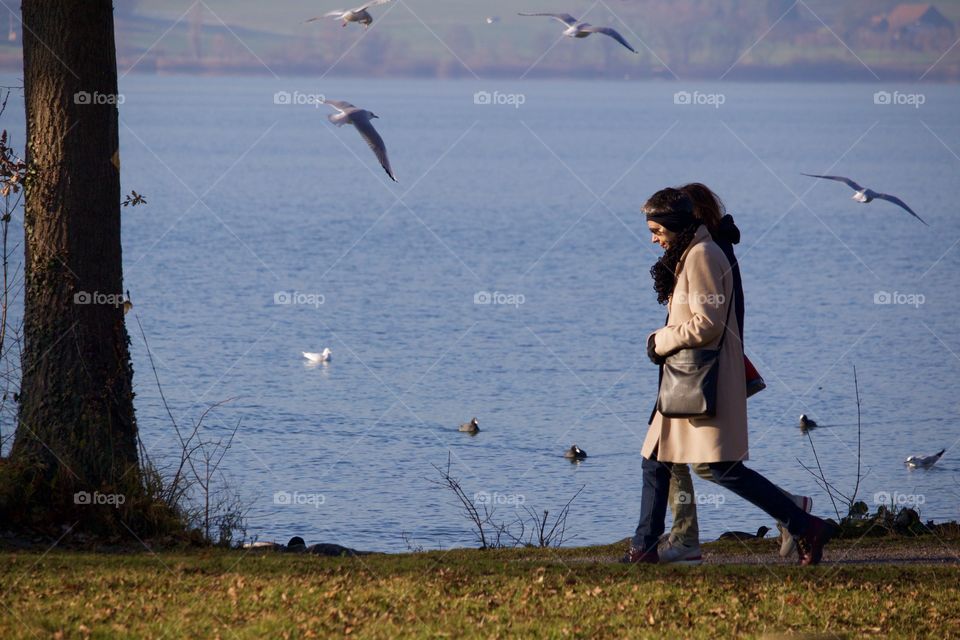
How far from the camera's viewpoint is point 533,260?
1607 inches

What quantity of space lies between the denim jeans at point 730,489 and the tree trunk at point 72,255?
11.2ft

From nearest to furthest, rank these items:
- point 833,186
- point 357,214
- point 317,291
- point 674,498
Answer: point 674,498
point 317,291
point 357,214
point 833,186

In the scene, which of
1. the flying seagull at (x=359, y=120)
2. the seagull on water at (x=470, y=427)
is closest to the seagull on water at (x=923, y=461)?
the seagull on water at (x=470, y=427)

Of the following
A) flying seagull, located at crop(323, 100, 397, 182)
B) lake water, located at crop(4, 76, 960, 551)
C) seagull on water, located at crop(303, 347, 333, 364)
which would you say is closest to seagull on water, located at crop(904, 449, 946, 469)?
lake water, located at crop(4, 76, 960, 551)

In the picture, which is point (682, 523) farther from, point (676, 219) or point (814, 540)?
point (676, 219)

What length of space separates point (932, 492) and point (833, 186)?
6707 cm

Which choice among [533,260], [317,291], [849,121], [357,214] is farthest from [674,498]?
[849,121]

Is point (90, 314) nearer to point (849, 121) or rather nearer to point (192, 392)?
point (192, 392)

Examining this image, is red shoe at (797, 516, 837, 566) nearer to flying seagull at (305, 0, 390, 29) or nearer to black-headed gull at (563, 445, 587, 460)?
flying seagull at (305, 0, 390, 29)

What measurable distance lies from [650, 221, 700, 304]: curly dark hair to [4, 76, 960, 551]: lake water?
5542 millimetres

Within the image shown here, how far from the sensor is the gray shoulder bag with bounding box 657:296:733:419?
6.79m

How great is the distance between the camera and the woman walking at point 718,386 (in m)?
6.82

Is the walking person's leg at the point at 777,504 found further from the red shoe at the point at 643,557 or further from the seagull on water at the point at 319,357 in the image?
the seagull on water at the point at 319,357

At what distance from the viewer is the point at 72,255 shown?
A: 8508 millimetres
